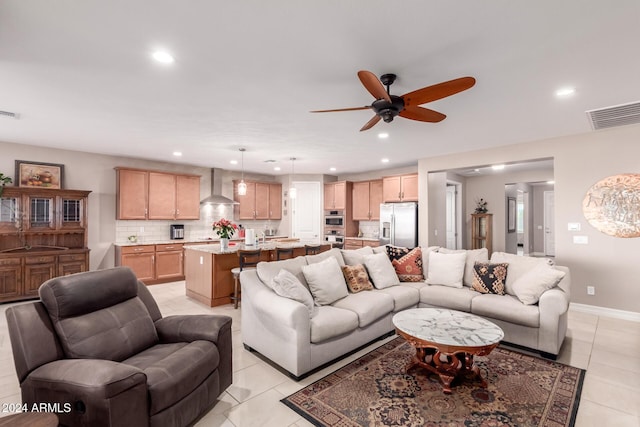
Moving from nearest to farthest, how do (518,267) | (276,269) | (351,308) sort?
(351,308), (276,269), (518,267)

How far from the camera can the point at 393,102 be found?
248cm

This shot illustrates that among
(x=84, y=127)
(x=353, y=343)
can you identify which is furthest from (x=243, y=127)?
(x=353, y=343)

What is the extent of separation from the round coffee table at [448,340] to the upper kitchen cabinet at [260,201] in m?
6.03

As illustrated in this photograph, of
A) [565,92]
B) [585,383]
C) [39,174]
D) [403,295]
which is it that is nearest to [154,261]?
[39,174]

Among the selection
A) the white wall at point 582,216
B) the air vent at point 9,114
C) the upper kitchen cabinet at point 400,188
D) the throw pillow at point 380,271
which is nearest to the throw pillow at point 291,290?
the throw pillow at point 380,271

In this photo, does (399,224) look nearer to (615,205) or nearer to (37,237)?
(615,205)

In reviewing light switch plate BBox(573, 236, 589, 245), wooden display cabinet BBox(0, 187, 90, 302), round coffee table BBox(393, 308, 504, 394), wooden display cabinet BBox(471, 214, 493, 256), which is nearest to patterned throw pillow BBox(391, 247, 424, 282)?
round coffee table BBox(393, 308, 504, 394)

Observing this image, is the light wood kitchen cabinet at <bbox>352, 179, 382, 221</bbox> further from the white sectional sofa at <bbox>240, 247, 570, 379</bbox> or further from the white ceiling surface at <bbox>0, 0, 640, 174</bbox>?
the white sectional sofa at <bbox>240, 247, 570, 379</bbox>

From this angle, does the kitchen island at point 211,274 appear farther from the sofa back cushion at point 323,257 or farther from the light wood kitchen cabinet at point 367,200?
the light wood kitchen cabinet at point 367,200

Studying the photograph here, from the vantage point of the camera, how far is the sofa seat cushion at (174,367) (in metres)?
1.79

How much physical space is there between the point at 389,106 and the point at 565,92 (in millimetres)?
1925

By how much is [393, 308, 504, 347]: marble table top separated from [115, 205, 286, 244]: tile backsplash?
5772 millimetres

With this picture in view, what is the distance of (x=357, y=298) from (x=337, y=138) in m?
2.51

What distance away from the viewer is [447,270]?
13.5ft
